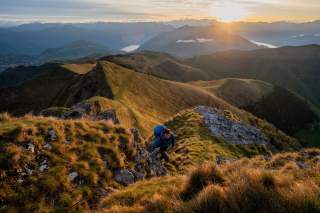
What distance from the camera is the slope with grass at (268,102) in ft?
514

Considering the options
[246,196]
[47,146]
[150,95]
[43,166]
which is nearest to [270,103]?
[150,95]

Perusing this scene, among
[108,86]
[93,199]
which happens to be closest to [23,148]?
[93,199]

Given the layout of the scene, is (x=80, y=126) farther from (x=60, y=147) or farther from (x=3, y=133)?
(x=3, y=133)

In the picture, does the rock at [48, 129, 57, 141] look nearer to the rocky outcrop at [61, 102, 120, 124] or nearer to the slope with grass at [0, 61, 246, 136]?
the rocky outcrop at [61, 102, 120, 124]

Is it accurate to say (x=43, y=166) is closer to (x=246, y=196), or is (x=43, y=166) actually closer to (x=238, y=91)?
(x=246, y=196)

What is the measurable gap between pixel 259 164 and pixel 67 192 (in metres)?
10.7

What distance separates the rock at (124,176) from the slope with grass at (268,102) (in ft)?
434

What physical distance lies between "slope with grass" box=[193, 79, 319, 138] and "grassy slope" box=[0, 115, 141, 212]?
13158 cm

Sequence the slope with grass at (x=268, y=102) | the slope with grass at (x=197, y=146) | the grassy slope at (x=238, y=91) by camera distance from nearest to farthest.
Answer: the slope with grass at (x=197, y=146), the grassy slope at (x=238, y=91), the slope with grass at (x=268, y=102)

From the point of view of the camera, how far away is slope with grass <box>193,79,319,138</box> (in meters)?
157

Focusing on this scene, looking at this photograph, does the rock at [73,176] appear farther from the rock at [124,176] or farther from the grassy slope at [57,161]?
the rock at [124,176]

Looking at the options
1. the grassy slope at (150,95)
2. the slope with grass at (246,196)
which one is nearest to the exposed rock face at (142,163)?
the slope with grass at (246,196)

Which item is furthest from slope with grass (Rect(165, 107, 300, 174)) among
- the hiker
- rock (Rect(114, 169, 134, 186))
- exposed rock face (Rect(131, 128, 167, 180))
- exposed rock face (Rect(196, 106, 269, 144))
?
rock (Rect(114, 169, 134, 186))

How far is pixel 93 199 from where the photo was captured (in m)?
12.6
